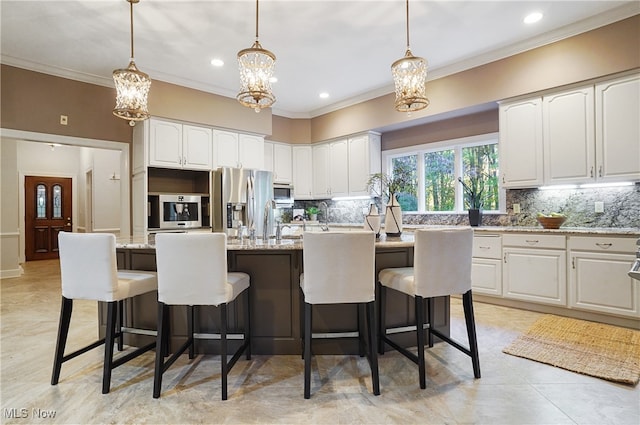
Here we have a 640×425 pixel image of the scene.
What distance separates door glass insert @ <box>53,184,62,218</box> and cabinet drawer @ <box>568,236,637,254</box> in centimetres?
1060

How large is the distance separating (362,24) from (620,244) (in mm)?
3244

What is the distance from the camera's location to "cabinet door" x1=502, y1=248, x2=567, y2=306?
3543 millimetres

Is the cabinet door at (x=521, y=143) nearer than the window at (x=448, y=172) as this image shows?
Yes

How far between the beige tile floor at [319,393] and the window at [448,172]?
2632mm

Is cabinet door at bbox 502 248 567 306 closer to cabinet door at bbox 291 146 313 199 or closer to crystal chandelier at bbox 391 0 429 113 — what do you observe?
crystal chandelier at bbox 391 0 429 113

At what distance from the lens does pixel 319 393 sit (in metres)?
2.13

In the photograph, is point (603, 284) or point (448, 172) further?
point (448, 172)

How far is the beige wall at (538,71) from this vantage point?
3314 mm

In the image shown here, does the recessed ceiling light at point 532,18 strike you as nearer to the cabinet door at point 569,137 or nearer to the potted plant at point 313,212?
the cabinet door at point 569,137

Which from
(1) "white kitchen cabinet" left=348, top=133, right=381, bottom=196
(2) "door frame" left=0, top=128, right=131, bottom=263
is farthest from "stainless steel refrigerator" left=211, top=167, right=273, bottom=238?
(1) "white kitchen cabinet" left=348, top=133, right=381, bottom=196

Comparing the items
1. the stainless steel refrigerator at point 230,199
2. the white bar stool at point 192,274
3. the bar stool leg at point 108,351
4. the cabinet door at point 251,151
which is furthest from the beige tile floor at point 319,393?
the cabinet door at point 251,151

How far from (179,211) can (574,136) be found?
5.03 metres

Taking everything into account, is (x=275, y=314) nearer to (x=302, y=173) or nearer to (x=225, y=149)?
(x=225, y=149)

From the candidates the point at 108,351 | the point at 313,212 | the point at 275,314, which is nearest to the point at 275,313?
the point at 275,314
